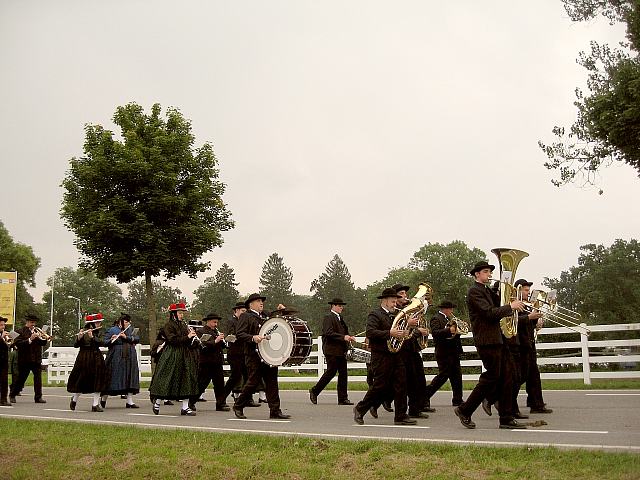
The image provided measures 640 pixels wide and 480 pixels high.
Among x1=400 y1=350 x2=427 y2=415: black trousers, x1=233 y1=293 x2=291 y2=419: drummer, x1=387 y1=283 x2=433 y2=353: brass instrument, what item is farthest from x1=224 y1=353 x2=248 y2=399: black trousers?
x1=387 y1=283 x2=433 y2=353: brass instrument

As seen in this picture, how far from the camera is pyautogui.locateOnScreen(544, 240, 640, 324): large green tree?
64.2 metres

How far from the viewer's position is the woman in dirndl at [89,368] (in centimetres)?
1617

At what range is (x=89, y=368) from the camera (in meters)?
16.2

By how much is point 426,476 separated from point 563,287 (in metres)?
74.5

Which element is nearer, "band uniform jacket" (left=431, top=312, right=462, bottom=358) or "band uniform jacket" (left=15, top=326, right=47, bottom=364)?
"band uniform jacket" (left=431, top=312, right=462, bottom=358)

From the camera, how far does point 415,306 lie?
11.5 metres

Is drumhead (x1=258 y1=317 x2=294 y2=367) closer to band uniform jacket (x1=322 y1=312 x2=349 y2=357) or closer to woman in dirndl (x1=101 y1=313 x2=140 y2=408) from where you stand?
band uniform jacket (x1=322 y1=312 x2=349 y2=357)

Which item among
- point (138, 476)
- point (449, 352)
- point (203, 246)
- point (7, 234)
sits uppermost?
point (7, 234)

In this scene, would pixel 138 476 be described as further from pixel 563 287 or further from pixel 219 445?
pixel 563 287

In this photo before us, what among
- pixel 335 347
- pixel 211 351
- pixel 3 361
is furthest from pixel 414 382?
pixel 3 361

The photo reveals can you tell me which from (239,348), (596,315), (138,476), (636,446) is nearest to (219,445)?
(138,476)

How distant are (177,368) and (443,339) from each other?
547cm

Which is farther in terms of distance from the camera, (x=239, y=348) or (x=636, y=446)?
(x=239, y=348)

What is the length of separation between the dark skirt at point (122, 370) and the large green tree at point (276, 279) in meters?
96.6
